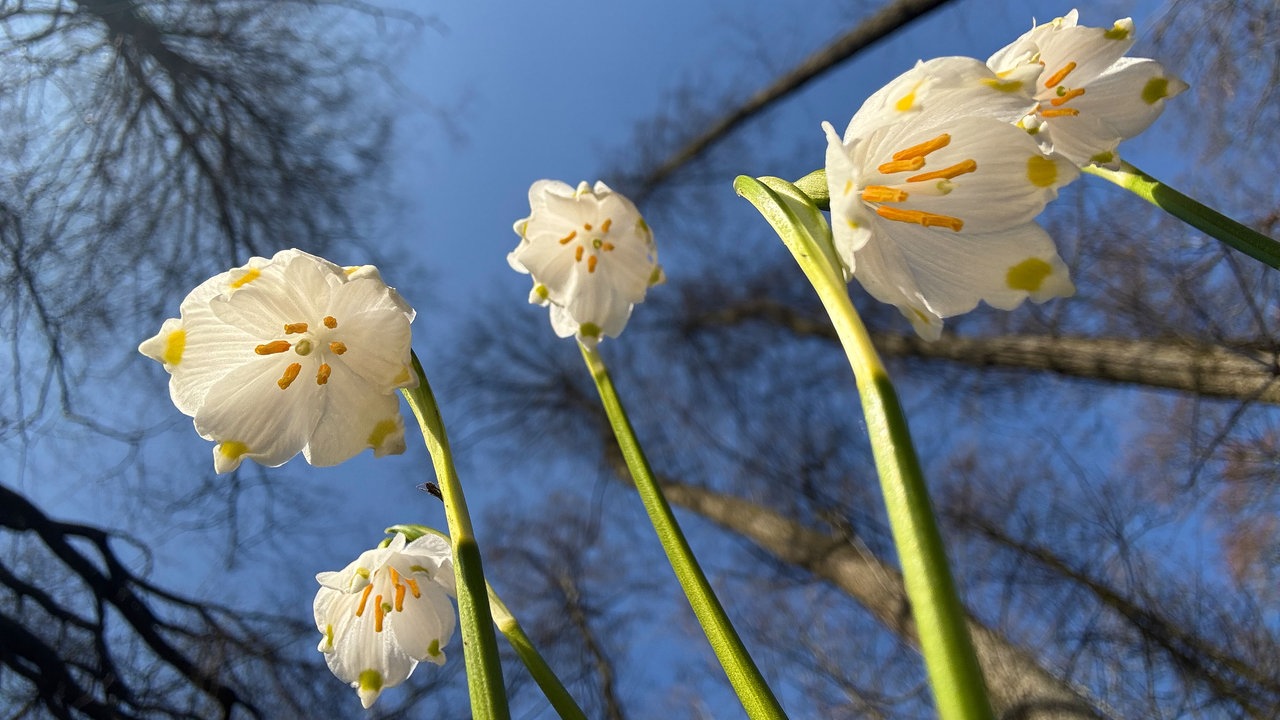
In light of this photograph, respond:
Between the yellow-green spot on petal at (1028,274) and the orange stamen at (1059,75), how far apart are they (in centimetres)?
17

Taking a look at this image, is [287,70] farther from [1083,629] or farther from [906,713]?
[1083,629]

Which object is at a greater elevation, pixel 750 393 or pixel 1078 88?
pixel 750 393

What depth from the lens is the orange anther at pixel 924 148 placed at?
0.33 meters

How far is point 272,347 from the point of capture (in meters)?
0.38

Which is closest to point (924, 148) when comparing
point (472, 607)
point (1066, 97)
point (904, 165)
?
point (904, 165)

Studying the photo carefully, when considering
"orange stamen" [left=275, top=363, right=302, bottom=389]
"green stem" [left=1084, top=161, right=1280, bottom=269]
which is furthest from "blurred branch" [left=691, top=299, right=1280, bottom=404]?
"orange stamen" [left=275, top=363, right=302, bottom=389]

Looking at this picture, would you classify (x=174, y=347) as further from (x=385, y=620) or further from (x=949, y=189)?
(x=949, y=189)

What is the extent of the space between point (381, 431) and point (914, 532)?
27 cm

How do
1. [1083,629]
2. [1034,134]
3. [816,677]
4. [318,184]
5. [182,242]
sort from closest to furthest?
[1034,134], [1083,629], [816,677], [182,242], [318,184]

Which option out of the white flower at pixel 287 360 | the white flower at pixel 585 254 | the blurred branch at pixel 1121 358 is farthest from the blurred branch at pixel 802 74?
the white flower at pixel 287 360

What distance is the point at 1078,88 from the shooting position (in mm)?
436

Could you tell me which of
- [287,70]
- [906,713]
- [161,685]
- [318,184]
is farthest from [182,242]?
[906,713]

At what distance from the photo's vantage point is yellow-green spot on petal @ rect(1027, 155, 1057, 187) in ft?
1.03

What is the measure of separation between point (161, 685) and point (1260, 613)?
1912 millimetres
